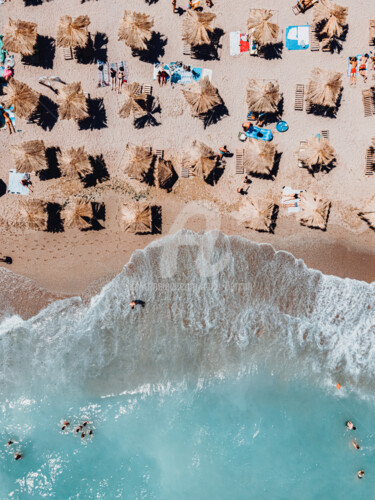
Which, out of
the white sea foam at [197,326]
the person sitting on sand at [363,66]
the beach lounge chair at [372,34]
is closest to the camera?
the beach lounge chair at [372,34]

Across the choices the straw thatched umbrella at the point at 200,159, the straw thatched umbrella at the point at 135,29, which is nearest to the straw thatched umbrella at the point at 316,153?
the straw thatched umbrella at the point at 200,159

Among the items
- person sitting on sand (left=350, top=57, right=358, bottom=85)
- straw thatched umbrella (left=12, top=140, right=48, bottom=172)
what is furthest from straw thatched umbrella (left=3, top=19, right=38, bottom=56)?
person sitting on sand (left=350, top=57, right=358, bottom=85)

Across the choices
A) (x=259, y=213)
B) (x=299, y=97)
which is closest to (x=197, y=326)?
(x=259, y=213)

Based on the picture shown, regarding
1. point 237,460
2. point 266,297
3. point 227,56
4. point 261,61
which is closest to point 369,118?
point 261,61

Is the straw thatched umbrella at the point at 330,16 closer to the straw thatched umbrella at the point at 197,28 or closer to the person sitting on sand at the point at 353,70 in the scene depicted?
the person sitting on sand at the point at 353,70

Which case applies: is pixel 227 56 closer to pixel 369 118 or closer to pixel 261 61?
pixel 261 61

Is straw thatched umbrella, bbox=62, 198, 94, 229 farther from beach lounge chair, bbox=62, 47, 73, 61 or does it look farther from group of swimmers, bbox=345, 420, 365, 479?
group of swimmers, bbox=345, 420, 365, 479

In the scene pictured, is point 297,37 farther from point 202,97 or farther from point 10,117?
point 10,117
